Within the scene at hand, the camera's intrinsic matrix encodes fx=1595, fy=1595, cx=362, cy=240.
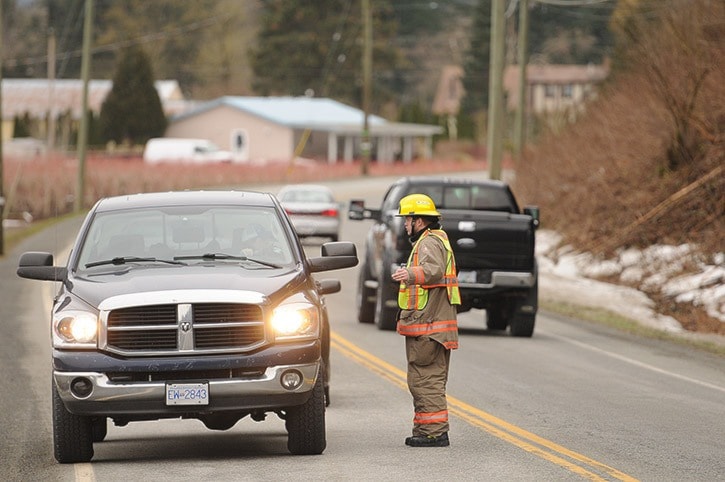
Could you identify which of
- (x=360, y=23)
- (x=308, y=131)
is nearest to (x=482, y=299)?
(x=308, y=131)

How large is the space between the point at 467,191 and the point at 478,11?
92995 millimetres

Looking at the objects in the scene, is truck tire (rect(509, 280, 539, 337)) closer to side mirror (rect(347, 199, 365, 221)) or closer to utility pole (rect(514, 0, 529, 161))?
side mirror (rect(347, 199, 365, 221))

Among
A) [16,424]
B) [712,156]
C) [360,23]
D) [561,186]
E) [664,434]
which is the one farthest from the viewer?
[360,23]

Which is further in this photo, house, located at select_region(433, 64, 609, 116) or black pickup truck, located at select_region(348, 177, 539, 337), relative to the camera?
house, located at select_region(433, 64, 609, 116)

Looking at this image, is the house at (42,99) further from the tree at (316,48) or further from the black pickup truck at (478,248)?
the black pickup truck at (478,248)

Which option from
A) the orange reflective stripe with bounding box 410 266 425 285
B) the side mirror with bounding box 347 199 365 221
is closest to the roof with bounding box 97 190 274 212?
the orange reflective stripe with bounding box 410 266 425 285

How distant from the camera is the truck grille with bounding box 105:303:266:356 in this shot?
1009 cm

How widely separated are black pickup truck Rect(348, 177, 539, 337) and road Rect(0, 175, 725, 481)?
1.72 ft

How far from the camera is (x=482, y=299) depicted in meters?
21.0

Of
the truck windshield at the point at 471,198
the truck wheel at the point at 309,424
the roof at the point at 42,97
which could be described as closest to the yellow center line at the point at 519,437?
the truck wheel at the point at 309,424

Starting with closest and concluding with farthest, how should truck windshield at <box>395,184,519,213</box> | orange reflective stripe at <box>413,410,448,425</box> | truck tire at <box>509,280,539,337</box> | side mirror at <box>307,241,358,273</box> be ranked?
1. orange reflective stripe at <box>413,410,448,425</box>
2. side mirror at <box>307,241,358,273</box>
3. truck tire at <box>509,280,539,337</box>
4. truck windshield at <box>395,184,519,213</box>

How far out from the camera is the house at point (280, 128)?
92.0 m

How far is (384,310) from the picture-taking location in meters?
21.1

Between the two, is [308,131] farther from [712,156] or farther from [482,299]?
[482,299]
